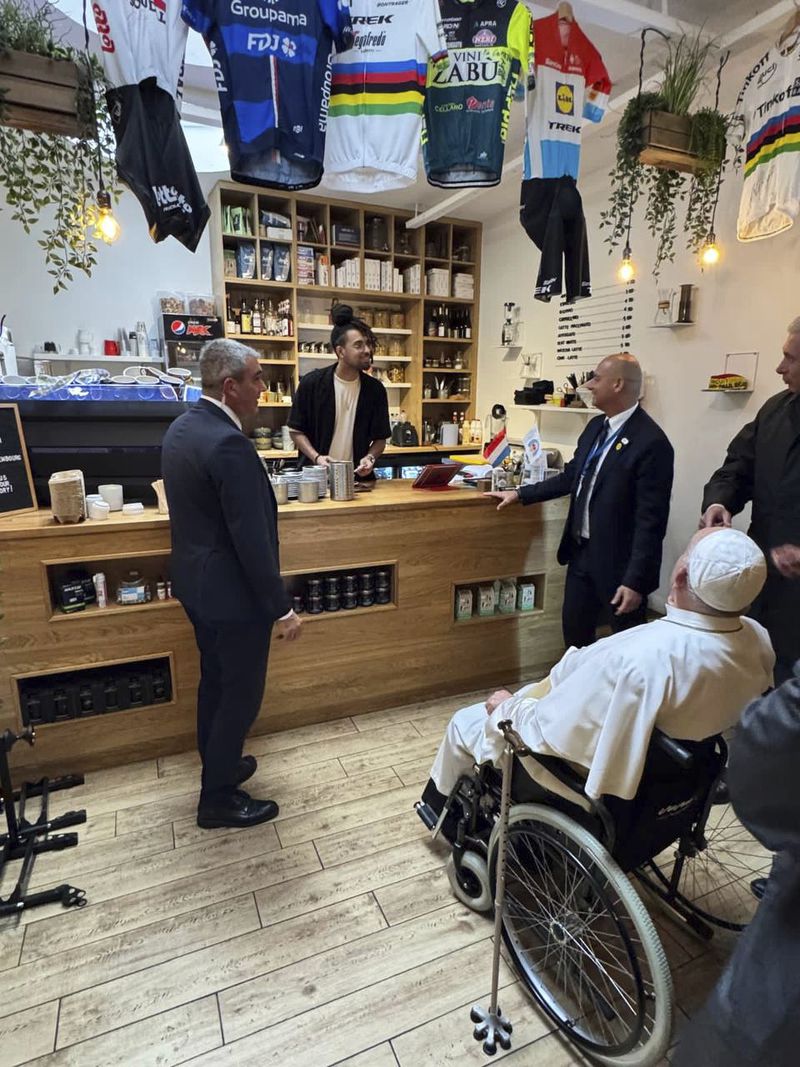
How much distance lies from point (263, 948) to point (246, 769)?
2.47 ft

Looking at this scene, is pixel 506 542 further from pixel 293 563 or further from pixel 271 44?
pixel 271 44

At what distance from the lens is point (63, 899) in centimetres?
177

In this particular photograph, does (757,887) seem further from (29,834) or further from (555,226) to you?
(555,226)

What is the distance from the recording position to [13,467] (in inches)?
90.0

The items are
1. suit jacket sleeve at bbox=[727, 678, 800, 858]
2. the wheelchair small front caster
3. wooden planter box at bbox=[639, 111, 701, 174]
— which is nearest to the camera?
suit jacket sleeve at bbox=[727, 678, 800, 858]

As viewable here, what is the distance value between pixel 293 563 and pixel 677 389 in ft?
8.88

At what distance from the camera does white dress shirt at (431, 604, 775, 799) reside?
1171mm

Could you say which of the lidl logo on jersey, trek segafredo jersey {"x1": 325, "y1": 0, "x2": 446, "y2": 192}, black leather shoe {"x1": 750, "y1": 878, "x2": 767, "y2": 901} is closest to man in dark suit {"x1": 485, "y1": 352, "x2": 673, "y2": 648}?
black leather shoe {"x1": 750, "y1": 878, "x2": 767, "y2": 901}

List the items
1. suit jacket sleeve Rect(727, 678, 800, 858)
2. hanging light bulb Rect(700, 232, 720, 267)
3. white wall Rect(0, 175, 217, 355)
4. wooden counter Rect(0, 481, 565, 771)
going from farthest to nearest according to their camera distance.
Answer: white wall Rect(0, 175, 217, 355)
hanging light bulb Rect(700, 232, 720, 267)
wooden counter Rect(0, 481, 565, 771)
suit jacket sleeve Rect(727, 678, 800, 858)

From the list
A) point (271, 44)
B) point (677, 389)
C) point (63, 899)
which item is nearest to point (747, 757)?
point (63, 899)

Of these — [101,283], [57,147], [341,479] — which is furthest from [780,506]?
[101,283]

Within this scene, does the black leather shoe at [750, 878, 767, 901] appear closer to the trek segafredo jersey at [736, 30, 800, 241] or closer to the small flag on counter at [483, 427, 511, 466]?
the small flag on counter at [483, 427, 511, 466]

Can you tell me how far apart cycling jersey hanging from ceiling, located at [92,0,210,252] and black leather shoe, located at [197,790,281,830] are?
6.99 feet

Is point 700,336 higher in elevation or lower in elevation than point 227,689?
Answer: higher
